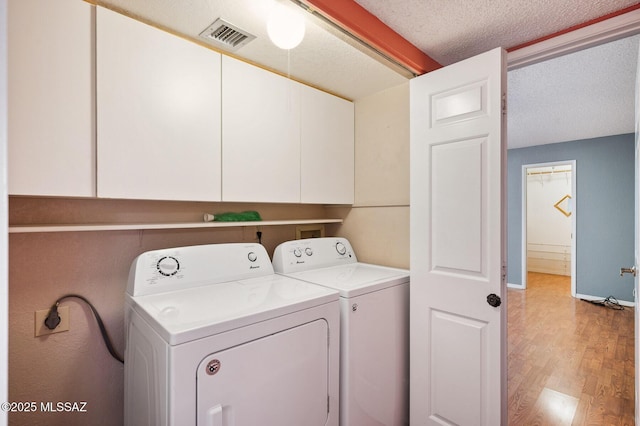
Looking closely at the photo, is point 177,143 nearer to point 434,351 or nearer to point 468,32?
point 468,32

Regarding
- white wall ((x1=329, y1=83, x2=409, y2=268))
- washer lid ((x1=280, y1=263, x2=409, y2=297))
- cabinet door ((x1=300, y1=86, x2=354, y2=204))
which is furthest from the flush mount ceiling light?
washer lid ((x1=280, y1=263, x2=409, y2=297))

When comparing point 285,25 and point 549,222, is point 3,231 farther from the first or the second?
point 549,222

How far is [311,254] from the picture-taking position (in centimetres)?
206

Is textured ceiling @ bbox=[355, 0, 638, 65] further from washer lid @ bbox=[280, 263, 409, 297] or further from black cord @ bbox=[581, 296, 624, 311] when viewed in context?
black cord @ bbox=[581, 296, 624, 311]

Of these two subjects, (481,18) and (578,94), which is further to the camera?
(578,94)

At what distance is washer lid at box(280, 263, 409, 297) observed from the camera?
5.19 feet

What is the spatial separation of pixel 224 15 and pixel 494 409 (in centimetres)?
221

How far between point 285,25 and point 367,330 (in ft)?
4.90

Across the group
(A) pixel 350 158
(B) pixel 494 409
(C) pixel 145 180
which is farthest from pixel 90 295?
(B) pixel 494 409

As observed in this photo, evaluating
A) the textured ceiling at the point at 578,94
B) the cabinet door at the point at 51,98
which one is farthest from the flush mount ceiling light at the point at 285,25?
the textured ceiling at the point at 578,94

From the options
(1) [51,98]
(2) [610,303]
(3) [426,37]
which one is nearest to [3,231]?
(1) [51,98]

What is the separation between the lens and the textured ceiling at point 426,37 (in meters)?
1.31

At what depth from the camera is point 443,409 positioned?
1.67 meters

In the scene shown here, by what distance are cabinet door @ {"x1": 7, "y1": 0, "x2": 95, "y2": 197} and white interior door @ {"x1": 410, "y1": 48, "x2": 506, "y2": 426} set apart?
1583 millimetres
